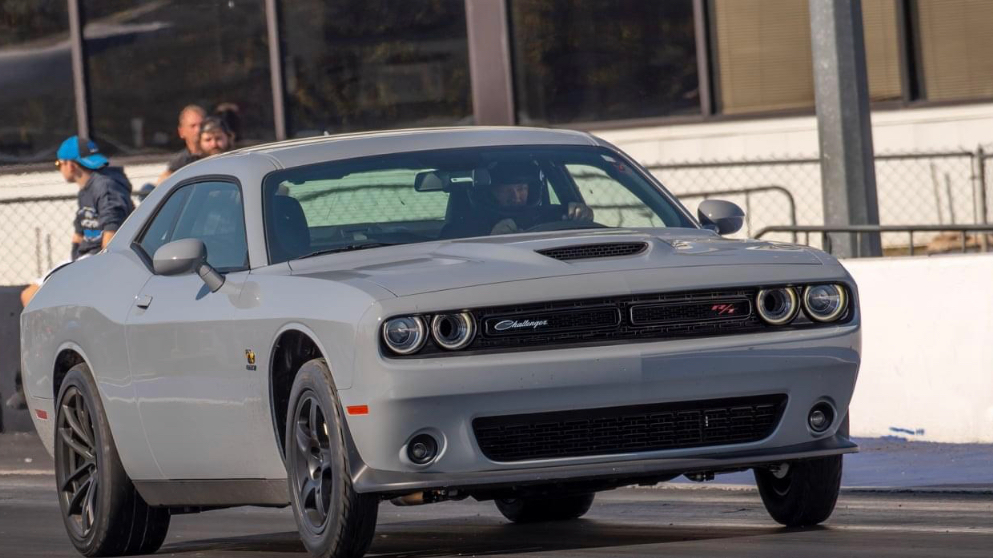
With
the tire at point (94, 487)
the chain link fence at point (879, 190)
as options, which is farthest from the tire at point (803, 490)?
the chain link fence at point (879, 190)

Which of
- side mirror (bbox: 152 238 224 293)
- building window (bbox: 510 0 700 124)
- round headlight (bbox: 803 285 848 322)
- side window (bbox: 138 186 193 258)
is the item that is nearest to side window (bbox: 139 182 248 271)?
side window (bbox: 138 186 193 258)

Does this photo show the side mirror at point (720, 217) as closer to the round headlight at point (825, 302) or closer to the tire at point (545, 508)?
the round headlight at point (825, 302)

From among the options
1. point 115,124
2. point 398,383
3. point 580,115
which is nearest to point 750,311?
point 398,383

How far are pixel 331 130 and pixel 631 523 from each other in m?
13.4

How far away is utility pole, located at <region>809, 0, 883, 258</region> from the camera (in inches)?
496

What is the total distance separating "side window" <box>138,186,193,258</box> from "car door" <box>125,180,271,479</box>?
192 millimetres

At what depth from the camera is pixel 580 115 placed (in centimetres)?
2002

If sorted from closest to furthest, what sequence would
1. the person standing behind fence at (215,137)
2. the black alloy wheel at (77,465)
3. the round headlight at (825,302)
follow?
the round headlight at (825,302)
the black alloy wheel at (77,465)
the person standing behind fence at (215,137)

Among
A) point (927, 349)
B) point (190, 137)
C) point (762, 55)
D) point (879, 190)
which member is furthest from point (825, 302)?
point (762, 55)

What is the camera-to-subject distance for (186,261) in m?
7.54

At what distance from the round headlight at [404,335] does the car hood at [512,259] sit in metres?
0.10

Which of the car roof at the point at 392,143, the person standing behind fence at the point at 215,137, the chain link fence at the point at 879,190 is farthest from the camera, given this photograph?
the chain link fence at the point at 879,190

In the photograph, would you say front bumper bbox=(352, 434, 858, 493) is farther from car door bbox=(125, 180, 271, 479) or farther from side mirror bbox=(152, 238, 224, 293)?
side mirror bbox=(152, 238, 224, 293)

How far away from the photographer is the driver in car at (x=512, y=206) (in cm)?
764
